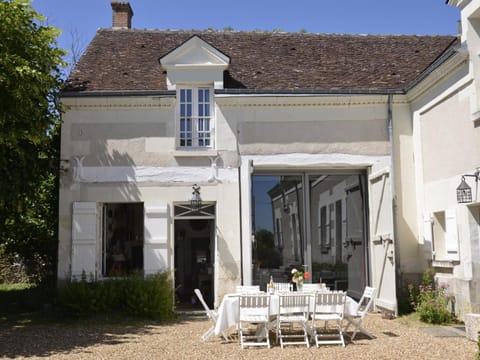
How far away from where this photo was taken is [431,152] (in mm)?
11031

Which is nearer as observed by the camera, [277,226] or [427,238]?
[427,238]

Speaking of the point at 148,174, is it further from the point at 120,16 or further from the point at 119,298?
the point at 120,16

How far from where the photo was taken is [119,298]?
10953mm

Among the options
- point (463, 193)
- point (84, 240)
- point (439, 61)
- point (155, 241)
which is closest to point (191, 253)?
point (155, 241)

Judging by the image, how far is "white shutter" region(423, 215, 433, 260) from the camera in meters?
11.0

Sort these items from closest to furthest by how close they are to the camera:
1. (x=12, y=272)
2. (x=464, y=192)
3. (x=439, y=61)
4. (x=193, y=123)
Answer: (x=464, y=192) → (x=439, y=61) → (x=193, y=123) → (x=12, y=272)

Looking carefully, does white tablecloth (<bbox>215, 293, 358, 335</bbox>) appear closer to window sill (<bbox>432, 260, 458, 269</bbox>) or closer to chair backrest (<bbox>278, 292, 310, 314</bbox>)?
chair backrest (<bbox>278, 292, 310, 314</bbox>)

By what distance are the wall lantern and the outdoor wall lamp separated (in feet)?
16.6

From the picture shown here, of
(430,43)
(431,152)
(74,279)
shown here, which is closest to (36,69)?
(74,279)

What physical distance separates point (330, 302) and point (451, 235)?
2855mm

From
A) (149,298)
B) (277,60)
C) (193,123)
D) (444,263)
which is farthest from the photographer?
(277,60)

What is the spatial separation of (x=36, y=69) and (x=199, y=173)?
3.82m

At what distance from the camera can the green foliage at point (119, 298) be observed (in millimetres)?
10742

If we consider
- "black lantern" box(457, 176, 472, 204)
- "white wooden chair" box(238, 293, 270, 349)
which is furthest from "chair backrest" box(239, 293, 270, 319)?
"black lantern" box(457, 176, 472, 204)
